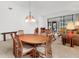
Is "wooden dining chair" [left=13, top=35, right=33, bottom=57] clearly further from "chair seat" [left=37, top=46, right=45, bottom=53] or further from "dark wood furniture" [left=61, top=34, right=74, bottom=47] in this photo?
"dark wood furniture" [left=61, top=34, right=74, bottom=47]

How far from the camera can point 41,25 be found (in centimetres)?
1055

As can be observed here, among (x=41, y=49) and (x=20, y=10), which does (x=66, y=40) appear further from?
(x=20, y=10)

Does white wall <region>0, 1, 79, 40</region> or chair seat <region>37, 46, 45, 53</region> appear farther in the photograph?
white wall <region>0, 1, 79, 40</region>

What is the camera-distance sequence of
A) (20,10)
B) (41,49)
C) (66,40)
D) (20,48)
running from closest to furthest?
(20,48) → (41,49) → (66,40) → (20,10)

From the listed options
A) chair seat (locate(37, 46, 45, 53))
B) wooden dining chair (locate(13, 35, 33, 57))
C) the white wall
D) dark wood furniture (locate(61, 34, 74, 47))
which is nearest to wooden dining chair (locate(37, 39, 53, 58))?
chair seat (locate(37, 46, 45, 53))

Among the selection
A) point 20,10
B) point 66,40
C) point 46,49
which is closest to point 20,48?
point 46,49

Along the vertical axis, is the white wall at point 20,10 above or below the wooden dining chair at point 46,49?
above

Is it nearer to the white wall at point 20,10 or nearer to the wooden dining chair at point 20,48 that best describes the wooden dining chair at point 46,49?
the wooden dining chair at point 20,48

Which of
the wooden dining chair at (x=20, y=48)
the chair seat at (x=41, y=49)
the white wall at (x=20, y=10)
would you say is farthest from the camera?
the white wall at (x=20, y=10)

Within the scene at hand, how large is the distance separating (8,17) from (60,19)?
4798 millimetres

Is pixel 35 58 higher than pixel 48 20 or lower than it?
lower

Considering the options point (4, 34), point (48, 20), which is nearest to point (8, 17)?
point (4, 34)

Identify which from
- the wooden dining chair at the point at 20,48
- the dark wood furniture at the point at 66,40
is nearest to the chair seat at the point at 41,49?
the wooden dining chair at the point at 20,48

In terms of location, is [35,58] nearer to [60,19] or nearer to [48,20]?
[60,19]
